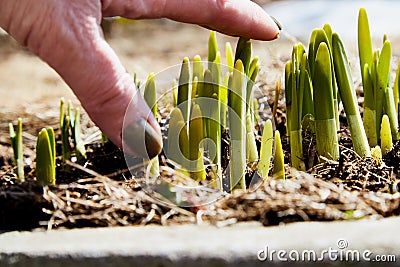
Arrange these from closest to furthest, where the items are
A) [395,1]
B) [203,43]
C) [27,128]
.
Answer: [27,128]
[203,43]
[395,1]

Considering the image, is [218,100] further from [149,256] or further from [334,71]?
[149,256]

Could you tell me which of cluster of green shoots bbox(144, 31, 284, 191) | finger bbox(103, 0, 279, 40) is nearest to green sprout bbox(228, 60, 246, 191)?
cluster of green shoots bbox(144, 31, 284, 191)

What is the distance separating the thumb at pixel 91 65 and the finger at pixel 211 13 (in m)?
0.09

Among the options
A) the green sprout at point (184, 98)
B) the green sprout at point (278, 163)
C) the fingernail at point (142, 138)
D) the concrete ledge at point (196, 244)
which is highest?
the green sprout at point (184, 98)

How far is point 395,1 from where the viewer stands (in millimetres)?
4879

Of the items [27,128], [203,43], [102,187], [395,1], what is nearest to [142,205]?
[102,187]

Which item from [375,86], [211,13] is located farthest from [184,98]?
[375,86]

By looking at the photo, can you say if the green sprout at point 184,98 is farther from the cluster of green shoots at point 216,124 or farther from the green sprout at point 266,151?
the green sprout at point 266,151

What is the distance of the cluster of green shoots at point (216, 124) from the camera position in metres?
1.18

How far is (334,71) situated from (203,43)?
A: 2.79 metres

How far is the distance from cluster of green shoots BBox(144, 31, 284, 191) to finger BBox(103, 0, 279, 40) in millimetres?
39

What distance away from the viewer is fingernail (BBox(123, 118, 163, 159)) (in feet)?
3.39

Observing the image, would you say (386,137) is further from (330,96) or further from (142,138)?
(142,138)

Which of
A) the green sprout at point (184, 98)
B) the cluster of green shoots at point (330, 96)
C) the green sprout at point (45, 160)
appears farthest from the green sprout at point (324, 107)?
the green sprout at point (45, 160)
